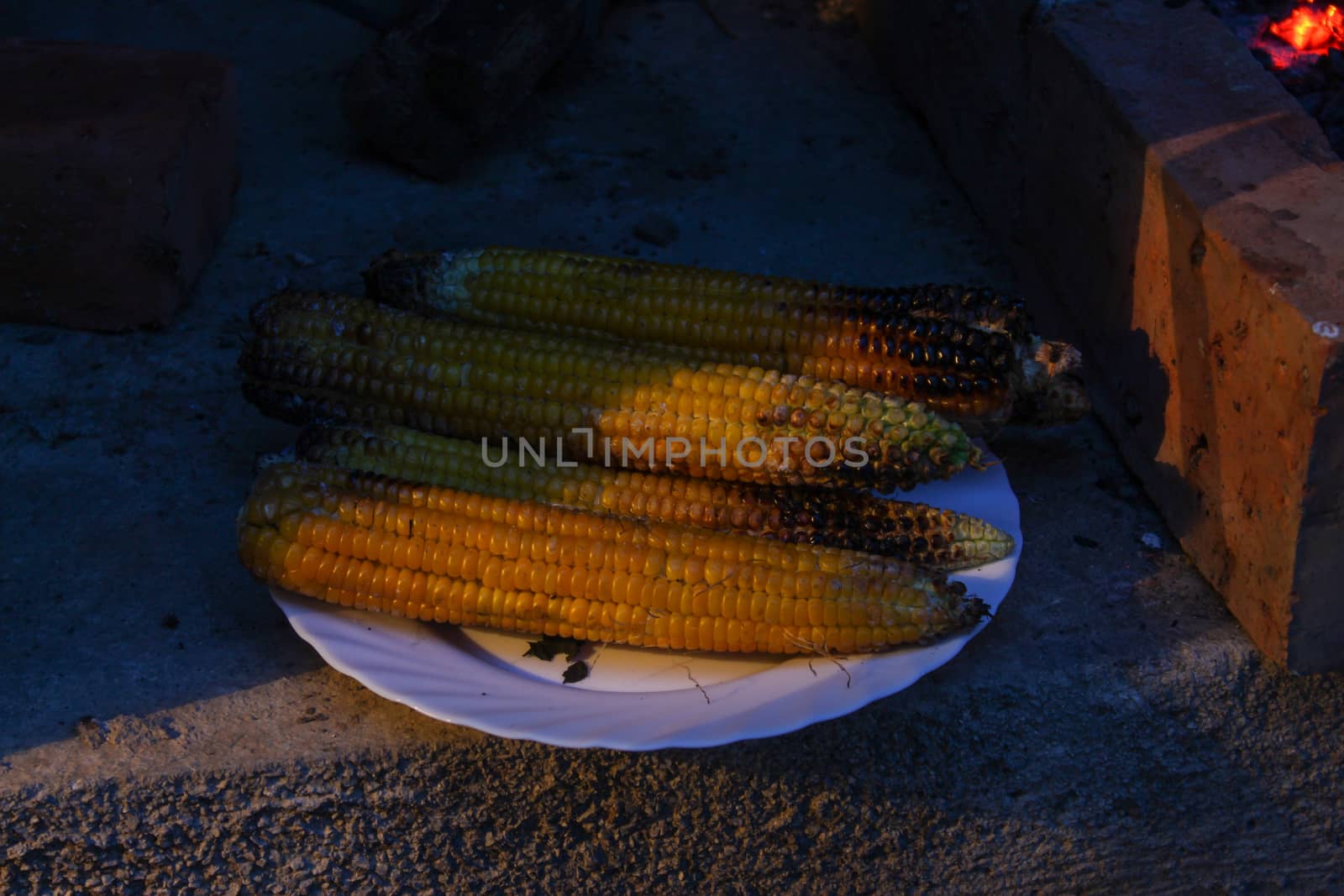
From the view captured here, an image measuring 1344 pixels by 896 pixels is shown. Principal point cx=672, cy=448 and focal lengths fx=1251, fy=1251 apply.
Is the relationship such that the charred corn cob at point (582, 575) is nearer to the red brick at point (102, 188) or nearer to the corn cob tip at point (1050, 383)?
the corn cob tip at point (1050, 383)

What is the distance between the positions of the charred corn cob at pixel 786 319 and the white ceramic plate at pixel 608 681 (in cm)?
43

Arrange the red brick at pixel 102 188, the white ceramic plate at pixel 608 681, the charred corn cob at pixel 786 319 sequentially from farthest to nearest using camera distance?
the red brick at pixel 102 188 → the charred corn cob at pixel 786 319 → the white ceramic plate at pixel 608 681

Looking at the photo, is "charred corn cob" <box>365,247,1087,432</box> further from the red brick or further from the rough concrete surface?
the red brick

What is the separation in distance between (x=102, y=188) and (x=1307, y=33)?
343cm

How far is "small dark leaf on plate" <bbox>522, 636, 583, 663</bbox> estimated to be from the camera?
2561 millimetres

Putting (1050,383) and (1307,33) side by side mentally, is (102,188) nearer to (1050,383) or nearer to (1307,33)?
(1050,383)

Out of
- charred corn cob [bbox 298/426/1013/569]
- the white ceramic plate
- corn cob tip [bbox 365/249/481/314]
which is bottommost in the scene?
the white ceramic plate

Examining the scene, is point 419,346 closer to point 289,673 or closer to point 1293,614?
point 289,673

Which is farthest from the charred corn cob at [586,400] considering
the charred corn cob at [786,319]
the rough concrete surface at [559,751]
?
the rough concrete surface at [559,751]

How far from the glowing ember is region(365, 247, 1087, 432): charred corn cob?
135 cm

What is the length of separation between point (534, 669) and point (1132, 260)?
1.81 meters

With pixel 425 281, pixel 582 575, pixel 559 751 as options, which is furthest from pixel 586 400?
pixel 559 751

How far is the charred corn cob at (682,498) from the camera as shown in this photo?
2619 mm

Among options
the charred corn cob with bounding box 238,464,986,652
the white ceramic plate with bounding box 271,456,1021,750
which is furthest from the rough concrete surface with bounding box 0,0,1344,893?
the charred corn cob with bounding box 238,464,986,652
